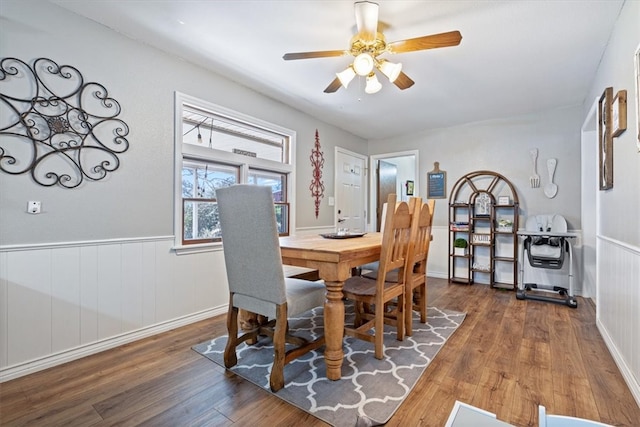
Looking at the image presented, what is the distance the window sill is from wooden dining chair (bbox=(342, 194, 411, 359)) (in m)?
1.44

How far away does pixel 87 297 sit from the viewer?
6.97ft

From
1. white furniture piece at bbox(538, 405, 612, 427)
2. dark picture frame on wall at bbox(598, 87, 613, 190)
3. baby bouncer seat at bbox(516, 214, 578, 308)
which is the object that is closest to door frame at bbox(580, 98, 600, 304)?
baby bouncer seat at bbox(516, 214, 578, 308)

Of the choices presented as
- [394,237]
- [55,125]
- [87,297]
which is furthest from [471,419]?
[55,125]

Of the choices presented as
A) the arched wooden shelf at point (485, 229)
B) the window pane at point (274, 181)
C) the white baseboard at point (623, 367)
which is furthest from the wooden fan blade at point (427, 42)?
the arched wooden shelf at point (485, 229)

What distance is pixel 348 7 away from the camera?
6.47 ft

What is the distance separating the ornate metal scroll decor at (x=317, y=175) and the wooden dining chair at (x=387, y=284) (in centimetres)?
208

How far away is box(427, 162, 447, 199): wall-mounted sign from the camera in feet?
15.5

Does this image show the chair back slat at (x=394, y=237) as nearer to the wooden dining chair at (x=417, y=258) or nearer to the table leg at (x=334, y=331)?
the wooden dining chair at (x=417, y=258)

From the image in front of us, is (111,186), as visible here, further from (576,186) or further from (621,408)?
(576,186)

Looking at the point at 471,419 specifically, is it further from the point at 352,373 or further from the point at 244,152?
the point at 244,152

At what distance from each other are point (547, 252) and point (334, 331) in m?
2.99

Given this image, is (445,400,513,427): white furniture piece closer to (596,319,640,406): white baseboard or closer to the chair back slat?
the chair back slat

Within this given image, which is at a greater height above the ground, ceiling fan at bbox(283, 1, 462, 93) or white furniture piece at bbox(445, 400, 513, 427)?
ceiling fan at bbox(283, 1, 462, 93)

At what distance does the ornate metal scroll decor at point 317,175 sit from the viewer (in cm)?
425
